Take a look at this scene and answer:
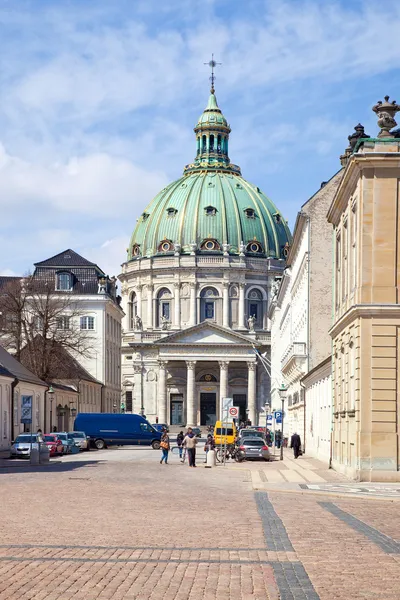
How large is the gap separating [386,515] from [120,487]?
9.63 metres

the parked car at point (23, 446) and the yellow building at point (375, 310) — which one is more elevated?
the yellow building at point (375, 310)

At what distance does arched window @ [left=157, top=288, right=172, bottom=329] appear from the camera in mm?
159500

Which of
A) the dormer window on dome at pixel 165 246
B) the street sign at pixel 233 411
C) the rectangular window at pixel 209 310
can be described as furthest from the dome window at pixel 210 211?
the street sign at pixel 233 411

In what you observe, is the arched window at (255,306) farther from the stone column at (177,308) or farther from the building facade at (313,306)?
the building facade at (313,306)

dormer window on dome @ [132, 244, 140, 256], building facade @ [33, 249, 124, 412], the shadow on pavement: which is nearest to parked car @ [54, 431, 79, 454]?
the shadow on pavement

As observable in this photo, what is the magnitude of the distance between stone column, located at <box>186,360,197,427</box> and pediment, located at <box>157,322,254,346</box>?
2.92 metres

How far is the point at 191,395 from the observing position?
477ft

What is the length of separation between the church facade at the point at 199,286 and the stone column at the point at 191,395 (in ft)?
0.43

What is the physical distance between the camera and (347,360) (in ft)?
113

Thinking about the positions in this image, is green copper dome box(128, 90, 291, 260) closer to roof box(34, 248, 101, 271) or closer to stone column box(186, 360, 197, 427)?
Result: stone column box(186, 360, 197, 427)

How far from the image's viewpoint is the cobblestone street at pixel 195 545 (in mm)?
11617

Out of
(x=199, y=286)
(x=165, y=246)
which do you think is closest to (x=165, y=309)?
(x=199, y=286)

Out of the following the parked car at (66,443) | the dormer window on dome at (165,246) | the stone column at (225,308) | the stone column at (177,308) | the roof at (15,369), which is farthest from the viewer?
the dormer window on dome at (165,246)

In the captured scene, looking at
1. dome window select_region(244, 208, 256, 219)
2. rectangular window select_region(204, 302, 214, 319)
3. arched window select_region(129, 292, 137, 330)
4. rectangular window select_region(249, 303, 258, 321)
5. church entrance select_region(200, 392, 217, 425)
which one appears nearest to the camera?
church entrance select_region(200, 392, 217, 425)
